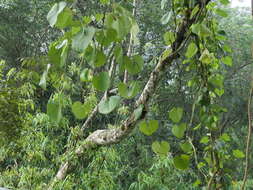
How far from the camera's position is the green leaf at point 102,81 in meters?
0.40

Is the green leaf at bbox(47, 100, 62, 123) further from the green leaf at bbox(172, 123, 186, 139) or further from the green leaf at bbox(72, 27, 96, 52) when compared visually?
the green leaf at bbox(172, 123, 186, 139)

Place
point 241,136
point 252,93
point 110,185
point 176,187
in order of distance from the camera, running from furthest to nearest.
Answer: point 241,136
point 176,187
point 110,185
point 252,93

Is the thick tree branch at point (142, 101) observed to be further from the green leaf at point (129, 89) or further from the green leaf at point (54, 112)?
the green leaf at point (54, 112)

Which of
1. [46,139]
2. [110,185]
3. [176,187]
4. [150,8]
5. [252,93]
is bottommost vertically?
[176,187]

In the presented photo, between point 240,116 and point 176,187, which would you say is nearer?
point 176,187

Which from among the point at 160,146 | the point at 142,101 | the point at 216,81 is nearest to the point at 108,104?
the point at 160,146

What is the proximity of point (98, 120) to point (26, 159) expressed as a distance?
0.76 metres

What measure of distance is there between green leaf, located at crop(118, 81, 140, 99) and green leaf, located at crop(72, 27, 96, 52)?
103 millimetres

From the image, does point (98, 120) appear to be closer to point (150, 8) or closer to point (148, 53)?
point (148, 53)

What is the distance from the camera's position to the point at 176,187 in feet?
8.77

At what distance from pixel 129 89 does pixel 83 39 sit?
0.12 metres

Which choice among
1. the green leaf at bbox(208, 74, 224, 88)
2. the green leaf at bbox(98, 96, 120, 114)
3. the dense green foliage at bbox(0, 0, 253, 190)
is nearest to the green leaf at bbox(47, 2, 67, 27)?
the dense green foliage at bbox(0, 0, 253, 190)

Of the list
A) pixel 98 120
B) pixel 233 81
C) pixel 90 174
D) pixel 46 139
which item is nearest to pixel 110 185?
pixel 90 174

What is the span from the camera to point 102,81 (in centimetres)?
40
